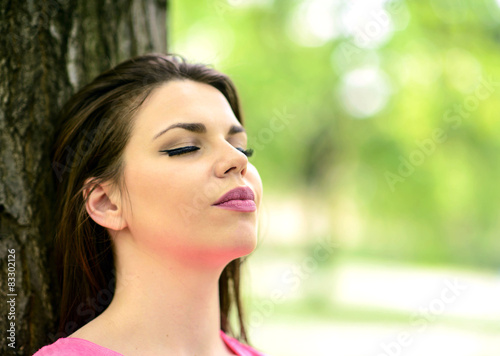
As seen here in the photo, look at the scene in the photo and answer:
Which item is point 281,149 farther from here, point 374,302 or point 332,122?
point 374,302

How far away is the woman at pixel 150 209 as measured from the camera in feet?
6.13

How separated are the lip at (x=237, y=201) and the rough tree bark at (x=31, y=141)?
0.82 meters

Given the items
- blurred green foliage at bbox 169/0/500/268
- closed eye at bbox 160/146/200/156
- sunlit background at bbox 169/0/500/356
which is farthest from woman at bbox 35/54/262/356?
blurred green foliage at bbox 169/0/500/268

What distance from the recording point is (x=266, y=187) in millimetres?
13336

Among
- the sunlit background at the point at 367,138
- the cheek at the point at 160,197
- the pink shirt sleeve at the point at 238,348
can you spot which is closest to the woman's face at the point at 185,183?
the cheek at the point at 160,197

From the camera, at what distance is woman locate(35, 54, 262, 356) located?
6.13ft

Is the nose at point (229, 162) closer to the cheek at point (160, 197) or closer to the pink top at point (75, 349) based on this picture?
the cheek at point (160, 197)

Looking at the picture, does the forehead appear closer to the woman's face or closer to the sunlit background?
the woman's face

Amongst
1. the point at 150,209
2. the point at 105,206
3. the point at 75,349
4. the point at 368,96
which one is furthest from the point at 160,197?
the point at 368,96

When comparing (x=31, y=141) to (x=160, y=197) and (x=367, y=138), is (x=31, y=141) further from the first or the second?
(x=367, y=138)

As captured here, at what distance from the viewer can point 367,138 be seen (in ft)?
36.2

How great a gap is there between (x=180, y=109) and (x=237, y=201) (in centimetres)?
42

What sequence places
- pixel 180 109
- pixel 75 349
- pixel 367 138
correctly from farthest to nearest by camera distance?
pixel 367 138, pixel 180 109, pixel 75 349

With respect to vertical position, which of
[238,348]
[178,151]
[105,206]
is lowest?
[238,348]
